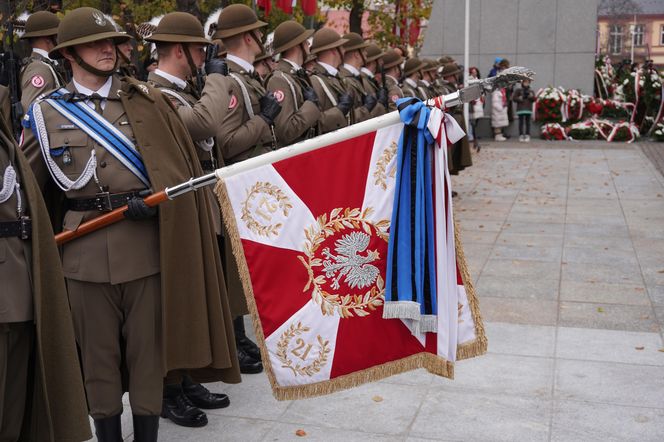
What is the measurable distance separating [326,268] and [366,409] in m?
1.34

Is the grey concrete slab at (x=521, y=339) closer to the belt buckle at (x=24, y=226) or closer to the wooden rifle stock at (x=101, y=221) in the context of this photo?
the wooden rifle stock at (x=101, y=221)

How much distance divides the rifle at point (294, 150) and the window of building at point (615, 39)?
243 feet

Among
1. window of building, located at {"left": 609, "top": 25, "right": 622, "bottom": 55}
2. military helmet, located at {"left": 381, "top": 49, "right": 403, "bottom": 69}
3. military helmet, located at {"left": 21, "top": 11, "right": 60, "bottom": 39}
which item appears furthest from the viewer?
window of building, located at {"left": 609, "top": 25, "right": 622, "bottom": 55}

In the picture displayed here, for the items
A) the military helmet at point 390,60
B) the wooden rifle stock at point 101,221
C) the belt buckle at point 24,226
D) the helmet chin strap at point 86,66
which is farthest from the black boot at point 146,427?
the military helmet at point 390,60

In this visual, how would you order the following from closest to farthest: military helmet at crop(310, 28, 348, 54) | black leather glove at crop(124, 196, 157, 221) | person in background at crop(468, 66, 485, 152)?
1. black leather glove at crop(124, 196, 157, 221)
2. military helmet at crop(310, 28, 348, 54)
3. person in background at crop(468, 66, 485, 152)

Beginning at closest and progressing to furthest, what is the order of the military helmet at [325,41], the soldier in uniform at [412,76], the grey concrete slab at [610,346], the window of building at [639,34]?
the grey concrete slab at [610,346]
the military helmet at [325,41]
the soldier in uniform at [412,76]
the window of building at [639,34]

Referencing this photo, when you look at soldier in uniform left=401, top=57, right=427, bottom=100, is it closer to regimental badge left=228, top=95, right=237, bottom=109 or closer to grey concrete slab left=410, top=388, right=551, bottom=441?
regimental badge left=228, top=95, right=237, bottom=109

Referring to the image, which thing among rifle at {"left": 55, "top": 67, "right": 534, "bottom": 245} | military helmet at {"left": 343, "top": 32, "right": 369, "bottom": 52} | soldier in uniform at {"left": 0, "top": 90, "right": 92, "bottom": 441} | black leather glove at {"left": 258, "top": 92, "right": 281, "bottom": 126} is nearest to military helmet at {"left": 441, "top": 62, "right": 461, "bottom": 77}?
military helmet at {"left": 343, "top": 32, "right": 369, "bottom": 52}

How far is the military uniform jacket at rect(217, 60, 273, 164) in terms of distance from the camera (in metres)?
5.35

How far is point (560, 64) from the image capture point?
941 inches

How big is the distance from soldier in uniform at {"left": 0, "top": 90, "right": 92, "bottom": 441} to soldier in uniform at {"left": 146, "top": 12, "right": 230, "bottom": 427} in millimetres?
1138

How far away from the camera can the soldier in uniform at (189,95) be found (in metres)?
4.59

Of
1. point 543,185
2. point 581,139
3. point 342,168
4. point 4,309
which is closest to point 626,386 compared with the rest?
point 342,168

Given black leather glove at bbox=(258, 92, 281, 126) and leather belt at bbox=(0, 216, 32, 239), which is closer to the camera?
leather belt at bbox=(0, 216, 32, 239)
